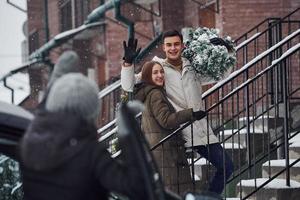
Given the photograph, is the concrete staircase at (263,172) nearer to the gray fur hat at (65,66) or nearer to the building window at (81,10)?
the gray fur hat at (65,66)

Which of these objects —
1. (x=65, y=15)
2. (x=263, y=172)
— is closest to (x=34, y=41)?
(x=65, y=15)

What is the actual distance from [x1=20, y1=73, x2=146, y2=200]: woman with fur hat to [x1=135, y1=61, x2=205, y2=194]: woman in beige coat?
270 centimetres

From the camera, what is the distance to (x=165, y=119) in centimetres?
559

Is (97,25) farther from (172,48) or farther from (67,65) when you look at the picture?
(67,65)

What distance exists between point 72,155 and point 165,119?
9.29 feet

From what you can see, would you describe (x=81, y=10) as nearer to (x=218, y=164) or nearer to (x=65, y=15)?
(x=65, y=15)

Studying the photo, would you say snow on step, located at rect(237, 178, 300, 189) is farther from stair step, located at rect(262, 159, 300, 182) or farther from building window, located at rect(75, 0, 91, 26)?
building window, located at rect(75, 0, 91, 26)

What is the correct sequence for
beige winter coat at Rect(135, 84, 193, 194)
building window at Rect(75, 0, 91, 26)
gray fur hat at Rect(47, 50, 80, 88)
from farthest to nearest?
building window at Rect(75, 0, 91, 26)
beige winter coat at Rect(135, 84, 193, 194)
gray fur hat at Rect(47, 50, 80, 88)

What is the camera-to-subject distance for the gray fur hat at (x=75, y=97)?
2844 mm

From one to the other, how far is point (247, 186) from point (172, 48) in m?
→ 1.84

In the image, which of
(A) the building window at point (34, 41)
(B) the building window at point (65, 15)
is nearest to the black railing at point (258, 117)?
(B) the building window at point (65, 15)

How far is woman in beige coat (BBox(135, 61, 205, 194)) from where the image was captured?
558cm

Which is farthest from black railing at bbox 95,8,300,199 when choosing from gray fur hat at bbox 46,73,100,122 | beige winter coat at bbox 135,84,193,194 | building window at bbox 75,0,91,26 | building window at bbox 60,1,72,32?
building window at bbox 60,1,72,32

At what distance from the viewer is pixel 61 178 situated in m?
2.82
